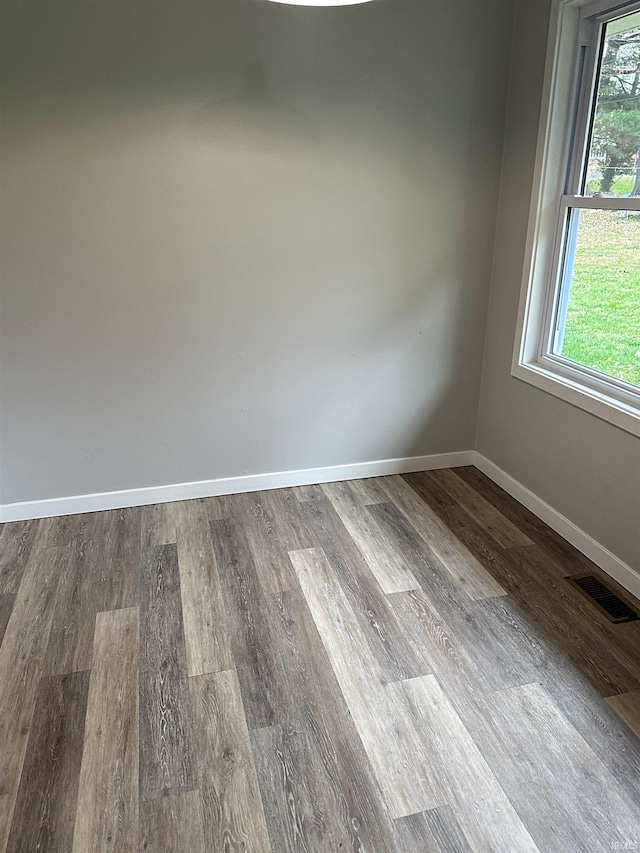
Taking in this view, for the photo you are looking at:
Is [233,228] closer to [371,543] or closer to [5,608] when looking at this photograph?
[371,543]

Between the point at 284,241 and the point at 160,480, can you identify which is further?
the point at 160,480

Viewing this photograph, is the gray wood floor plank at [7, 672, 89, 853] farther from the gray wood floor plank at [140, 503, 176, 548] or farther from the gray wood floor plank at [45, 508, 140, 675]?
the gray wood floor plank at [140, 503, 176, 548]

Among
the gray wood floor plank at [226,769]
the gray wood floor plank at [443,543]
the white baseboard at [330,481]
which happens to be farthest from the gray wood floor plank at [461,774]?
the white baseboard at [330,481]

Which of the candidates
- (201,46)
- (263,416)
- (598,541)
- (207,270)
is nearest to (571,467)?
(598,541)

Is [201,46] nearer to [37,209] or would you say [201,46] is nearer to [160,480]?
[37,209]

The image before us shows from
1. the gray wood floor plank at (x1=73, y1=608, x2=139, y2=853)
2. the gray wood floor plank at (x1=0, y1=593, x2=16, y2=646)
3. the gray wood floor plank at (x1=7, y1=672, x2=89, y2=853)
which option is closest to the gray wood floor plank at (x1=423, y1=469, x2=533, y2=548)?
the gray wood floor plank at (x1=73, y1=608, x2=139, y2=853)

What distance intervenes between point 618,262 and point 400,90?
126 centimetres

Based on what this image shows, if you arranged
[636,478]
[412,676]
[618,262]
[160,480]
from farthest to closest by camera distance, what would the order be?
[160,480], [618,262], [636,478], [412,676]

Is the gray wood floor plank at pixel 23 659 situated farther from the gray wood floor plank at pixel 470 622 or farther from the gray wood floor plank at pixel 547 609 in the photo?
the gray wood floor plank at pixel 547 609

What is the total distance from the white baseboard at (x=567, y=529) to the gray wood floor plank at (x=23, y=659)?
2.16m

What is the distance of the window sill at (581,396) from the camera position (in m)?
2.31

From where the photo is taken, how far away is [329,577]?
2457 mm

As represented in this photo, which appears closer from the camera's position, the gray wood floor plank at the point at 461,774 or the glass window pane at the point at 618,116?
the gray wood floor plank at the point at 461,774

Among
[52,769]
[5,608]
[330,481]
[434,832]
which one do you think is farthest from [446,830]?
[330,481]
